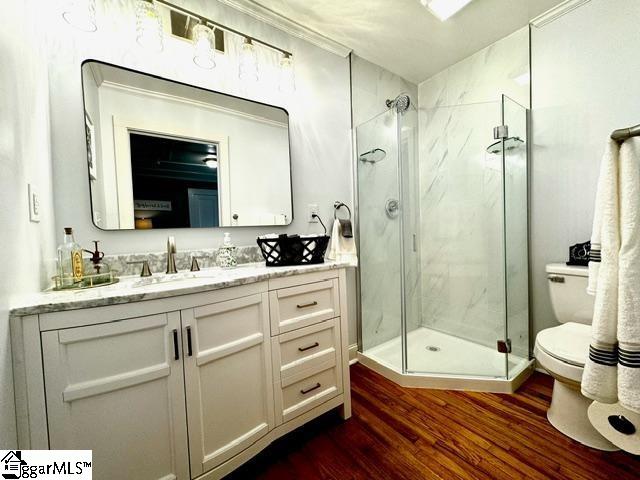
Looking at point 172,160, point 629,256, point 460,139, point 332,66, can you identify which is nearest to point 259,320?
point 172,160

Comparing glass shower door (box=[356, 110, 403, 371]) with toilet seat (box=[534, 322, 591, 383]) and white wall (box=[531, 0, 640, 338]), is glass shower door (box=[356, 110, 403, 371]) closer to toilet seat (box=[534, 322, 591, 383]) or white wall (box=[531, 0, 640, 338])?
toilet seat (box=[534, 322, 591, 383])

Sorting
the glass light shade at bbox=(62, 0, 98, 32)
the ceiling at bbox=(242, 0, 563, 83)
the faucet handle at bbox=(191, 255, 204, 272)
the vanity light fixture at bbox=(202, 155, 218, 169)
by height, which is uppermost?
the ceiling at bbox=(242, 0, 563, 83)

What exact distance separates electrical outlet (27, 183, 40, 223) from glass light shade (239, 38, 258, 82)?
3.86 feet

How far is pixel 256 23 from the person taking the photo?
1.64m

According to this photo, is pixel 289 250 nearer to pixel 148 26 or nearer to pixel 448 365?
pixel 148 26

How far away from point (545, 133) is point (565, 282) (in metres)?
1.04

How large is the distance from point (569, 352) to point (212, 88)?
2321mm

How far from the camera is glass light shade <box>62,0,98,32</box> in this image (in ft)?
3.68

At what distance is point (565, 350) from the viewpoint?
4.15ft

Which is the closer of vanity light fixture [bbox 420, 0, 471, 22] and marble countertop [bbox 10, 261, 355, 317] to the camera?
marble countertop [bbox 10, 261, 355, 317]

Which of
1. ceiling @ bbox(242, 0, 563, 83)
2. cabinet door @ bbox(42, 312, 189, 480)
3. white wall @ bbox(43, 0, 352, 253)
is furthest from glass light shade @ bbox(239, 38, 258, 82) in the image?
cabinet door @ bbox(42, 312, 189, 480)

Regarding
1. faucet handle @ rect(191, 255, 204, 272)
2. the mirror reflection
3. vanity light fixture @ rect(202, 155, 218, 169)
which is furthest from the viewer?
vanity light fixture @ rect(202, 155, 218, 169)

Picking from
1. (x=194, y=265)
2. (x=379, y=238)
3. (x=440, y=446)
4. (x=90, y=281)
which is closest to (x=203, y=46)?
(x=194, y=265)

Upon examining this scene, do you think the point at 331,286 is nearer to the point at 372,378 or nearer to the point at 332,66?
the point at 372,378
